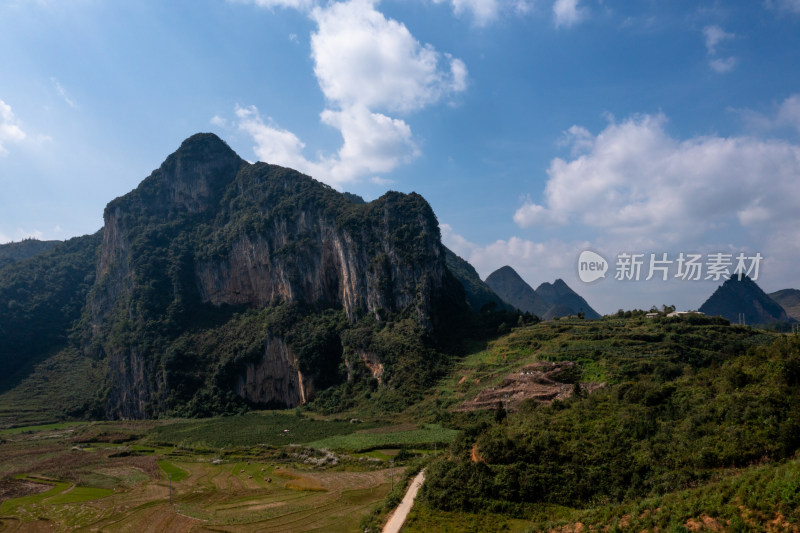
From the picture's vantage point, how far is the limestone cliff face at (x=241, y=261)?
85.3 metres

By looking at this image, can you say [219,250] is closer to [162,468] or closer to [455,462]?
[162,468]

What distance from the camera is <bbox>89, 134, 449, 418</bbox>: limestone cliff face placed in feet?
280

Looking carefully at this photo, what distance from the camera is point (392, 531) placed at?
76.0 feet

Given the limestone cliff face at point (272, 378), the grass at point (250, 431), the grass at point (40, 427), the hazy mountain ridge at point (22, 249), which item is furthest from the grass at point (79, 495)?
the hazy mountain ridge at point (22, 249)

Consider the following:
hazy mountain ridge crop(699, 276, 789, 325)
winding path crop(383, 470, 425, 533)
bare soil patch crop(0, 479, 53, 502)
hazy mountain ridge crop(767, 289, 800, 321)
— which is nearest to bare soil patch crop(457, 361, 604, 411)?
winding path crop(383, 470, 425, 533)

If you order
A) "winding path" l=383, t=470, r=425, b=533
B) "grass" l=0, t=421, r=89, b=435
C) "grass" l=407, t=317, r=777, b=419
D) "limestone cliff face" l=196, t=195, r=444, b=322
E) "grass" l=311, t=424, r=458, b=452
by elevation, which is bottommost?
"grass" l=0, t=421, r=89, b=435

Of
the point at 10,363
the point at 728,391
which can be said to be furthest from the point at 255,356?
the point at 728,391

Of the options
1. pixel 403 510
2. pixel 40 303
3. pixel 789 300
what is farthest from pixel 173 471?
pixel 789 300

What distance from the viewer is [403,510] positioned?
83.9 feet

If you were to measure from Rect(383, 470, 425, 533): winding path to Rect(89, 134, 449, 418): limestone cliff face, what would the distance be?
45678mm

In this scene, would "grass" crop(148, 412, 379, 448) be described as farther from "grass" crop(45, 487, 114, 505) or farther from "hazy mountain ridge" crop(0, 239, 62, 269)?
"hazy mountain ridge" crop(0, 239, 62, 269)

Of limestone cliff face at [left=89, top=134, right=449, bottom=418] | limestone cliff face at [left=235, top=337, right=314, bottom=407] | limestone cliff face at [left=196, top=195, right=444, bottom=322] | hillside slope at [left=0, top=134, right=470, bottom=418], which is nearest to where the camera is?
hillside slope at [left=0, top=134, right=470, bottom=418]

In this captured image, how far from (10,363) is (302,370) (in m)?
65.9

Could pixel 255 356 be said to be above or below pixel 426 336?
below
